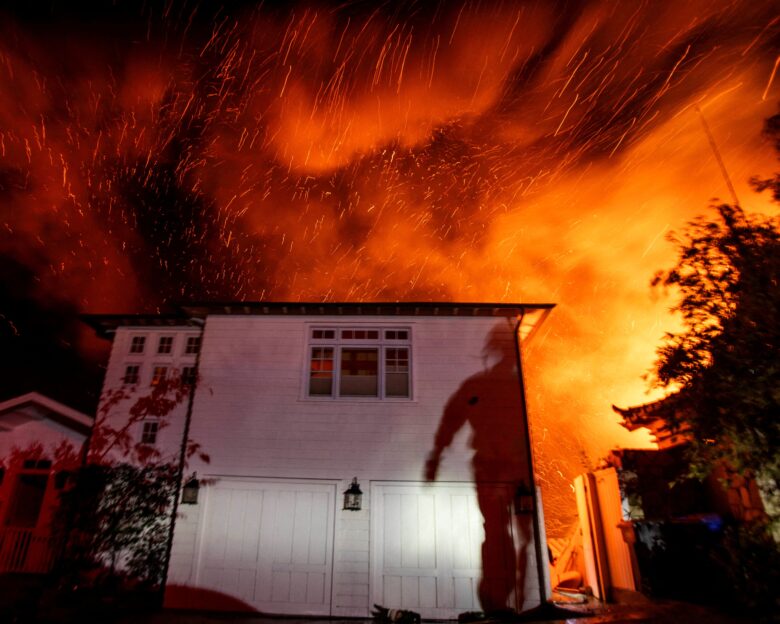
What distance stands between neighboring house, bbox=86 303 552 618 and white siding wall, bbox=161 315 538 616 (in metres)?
0.03

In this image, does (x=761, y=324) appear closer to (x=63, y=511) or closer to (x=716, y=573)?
(x=716, y=573)

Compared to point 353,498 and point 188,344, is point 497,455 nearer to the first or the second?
point 353,498

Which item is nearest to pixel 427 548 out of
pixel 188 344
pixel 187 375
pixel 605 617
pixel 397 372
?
pixel 605 617

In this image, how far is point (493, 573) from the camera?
980 cm

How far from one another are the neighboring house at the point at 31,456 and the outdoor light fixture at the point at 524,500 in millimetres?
11691

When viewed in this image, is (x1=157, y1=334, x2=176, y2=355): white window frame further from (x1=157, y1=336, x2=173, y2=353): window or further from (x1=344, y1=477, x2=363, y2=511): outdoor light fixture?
(x1=344, y1=477, x2=363, y2=511): outdoor light fixture

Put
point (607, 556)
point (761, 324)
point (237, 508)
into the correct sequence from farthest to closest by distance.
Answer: point (607, 556) < point (237, 508) < point (761, 324)

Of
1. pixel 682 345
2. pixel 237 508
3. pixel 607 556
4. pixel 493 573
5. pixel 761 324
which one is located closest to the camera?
pixel 761 324

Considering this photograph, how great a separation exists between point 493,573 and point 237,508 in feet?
19.2

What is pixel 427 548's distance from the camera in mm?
10039

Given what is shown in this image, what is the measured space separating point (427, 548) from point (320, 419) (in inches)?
146

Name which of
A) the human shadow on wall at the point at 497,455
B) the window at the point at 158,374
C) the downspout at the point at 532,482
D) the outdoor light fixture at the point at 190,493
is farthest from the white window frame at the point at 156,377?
the downspout at the point at 532,482

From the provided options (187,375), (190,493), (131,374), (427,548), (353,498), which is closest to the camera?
(427,548)

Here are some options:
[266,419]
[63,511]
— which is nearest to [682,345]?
[266,419]
